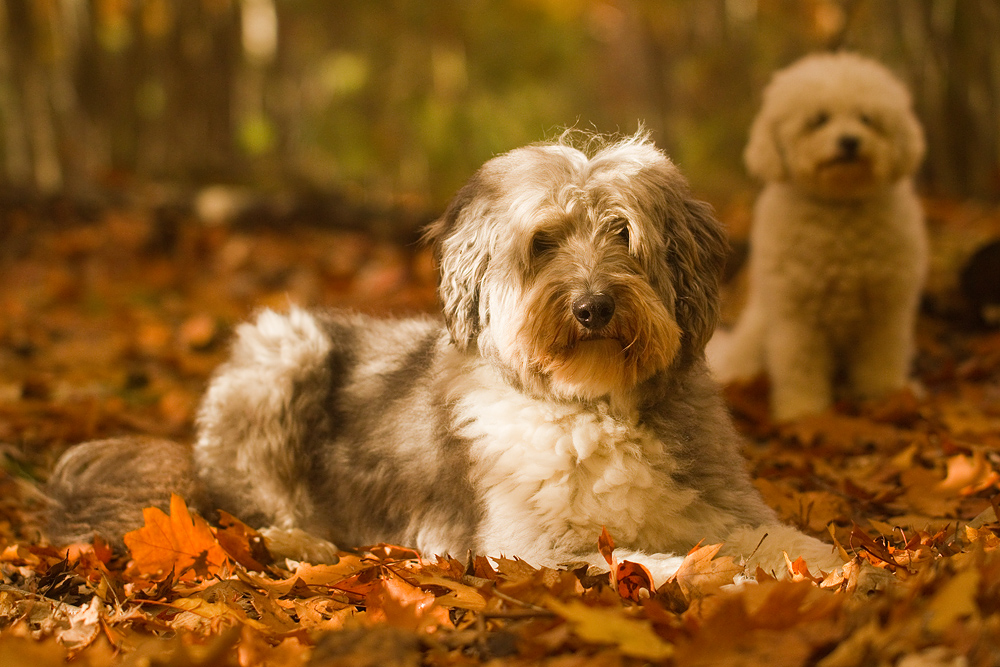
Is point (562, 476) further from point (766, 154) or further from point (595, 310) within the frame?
point (766, 154)

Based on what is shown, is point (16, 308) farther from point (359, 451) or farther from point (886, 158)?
point (886, 158)

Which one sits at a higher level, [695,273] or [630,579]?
[695,273]

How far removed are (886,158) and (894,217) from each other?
0.37 meters

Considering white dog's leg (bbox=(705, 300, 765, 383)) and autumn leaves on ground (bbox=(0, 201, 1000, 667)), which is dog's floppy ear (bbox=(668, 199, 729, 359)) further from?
white dog's leg (bbox=(705, 300, 765, 383))

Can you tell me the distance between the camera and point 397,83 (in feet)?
61.7

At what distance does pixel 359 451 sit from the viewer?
12.6 feet

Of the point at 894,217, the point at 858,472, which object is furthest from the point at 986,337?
the point at 858,472

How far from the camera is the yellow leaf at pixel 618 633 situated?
204cm

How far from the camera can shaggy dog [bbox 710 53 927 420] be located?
5.41 metres

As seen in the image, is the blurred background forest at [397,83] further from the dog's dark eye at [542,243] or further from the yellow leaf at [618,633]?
the yellow leaf at [618,633]

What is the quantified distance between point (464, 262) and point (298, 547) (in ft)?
4.64

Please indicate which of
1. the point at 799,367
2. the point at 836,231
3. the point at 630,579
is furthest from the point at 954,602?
the point at 836,231

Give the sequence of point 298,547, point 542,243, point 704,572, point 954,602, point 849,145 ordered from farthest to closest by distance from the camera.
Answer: point 849,145, point 298,547, point 542,243, point 704,572, point 954,602

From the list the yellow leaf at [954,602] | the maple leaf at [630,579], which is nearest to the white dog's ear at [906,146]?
the maple leaf at [630,579]
